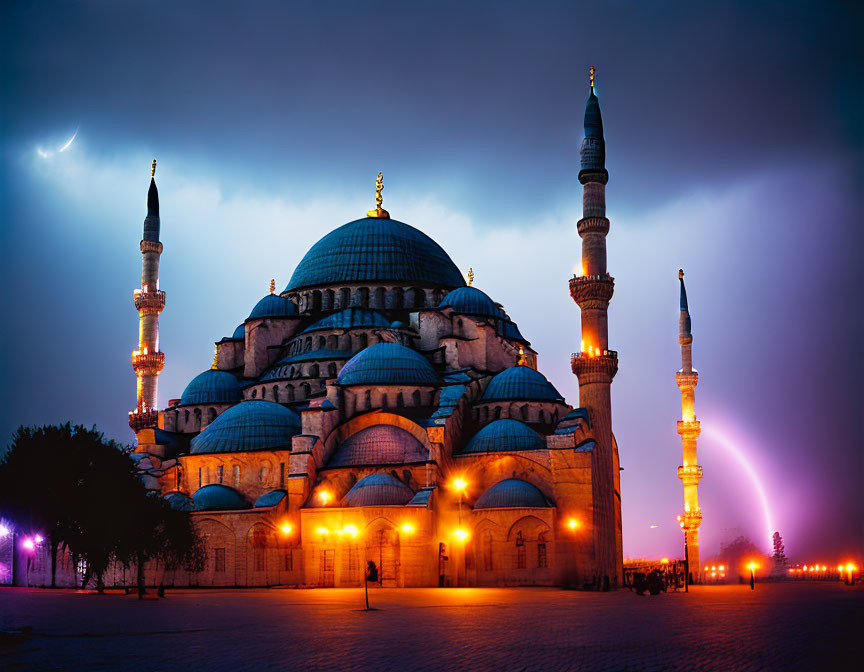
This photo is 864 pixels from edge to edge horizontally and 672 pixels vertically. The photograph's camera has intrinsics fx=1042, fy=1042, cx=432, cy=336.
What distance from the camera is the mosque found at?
40000 mm

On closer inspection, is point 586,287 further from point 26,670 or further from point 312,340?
point 26,670

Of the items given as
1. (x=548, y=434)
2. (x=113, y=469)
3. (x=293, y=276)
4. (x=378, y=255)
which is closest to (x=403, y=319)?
(x=378, y=255)

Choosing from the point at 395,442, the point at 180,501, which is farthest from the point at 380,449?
the point at 180,501

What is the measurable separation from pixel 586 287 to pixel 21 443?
73.7 ft

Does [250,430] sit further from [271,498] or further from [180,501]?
[271,498]

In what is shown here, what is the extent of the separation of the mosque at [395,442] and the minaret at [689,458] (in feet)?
43.7

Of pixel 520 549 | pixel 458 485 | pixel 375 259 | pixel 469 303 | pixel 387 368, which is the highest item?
pixel 375 259

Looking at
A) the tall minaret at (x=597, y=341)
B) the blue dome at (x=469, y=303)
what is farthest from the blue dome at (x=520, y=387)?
the blue dome at (x=469, y=303)

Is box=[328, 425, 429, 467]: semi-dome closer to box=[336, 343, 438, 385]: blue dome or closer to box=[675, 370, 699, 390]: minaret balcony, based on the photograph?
box=[336, 343, 438, 385]: blue dome

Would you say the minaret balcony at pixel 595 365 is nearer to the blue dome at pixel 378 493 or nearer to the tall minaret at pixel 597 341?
the tall minaret at pixel 597 341

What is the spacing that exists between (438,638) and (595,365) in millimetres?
29174

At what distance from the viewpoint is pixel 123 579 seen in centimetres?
4444

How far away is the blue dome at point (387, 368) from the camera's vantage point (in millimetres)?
45656

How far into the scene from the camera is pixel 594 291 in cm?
4300
